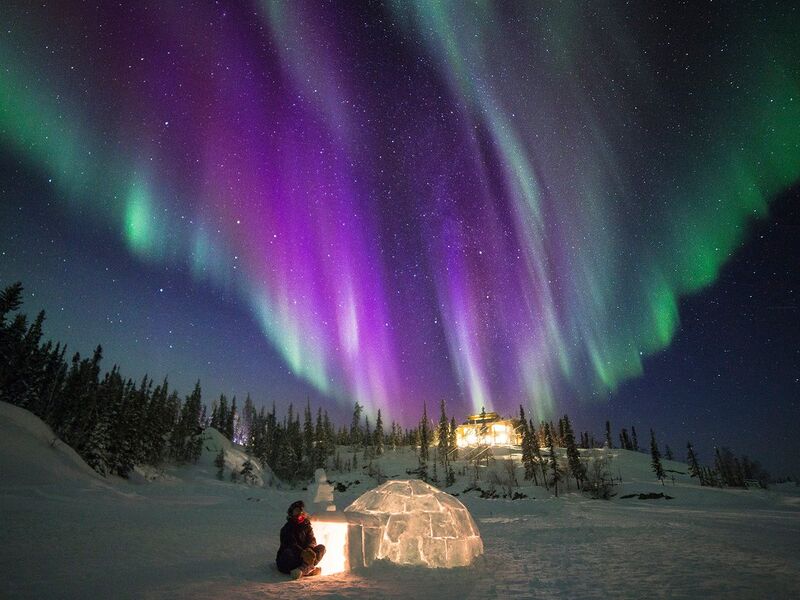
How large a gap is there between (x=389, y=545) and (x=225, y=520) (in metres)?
17.1

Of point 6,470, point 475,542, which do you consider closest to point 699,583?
point 475,542

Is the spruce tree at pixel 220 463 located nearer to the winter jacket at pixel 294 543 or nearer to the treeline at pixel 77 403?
the treeline at pixel 77 403

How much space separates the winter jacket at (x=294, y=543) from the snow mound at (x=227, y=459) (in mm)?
63417

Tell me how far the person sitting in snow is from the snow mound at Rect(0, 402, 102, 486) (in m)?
22.2

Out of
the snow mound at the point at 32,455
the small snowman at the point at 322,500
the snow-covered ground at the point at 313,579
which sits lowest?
the snow-covered ground at the point at 313,579

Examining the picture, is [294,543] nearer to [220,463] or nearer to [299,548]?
[299,548]

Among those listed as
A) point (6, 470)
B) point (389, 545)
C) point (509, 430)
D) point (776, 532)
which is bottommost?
point (776, 532)

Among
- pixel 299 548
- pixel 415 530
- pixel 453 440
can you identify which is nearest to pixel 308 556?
pixel 299 548

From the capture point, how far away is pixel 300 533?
11250 millimetres

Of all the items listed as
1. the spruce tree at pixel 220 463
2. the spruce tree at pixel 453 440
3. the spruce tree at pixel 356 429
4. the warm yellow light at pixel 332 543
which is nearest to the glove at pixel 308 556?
the warm yellow light at pixel 332 543

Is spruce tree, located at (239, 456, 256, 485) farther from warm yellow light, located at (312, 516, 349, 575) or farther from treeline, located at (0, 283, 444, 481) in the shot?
warm yellow light, located at (312, 516, 349, 575)

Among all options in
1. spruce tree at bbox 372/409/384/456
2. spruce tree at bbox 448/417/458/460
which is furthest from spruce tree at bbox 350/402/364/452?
spruce tree at bbox 448/417/458/460

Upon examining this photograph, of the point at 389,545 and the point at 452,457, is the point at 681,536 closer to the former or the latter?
the point at 389,545

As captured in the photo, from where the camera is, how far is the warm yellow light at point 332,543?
12.1 metres
